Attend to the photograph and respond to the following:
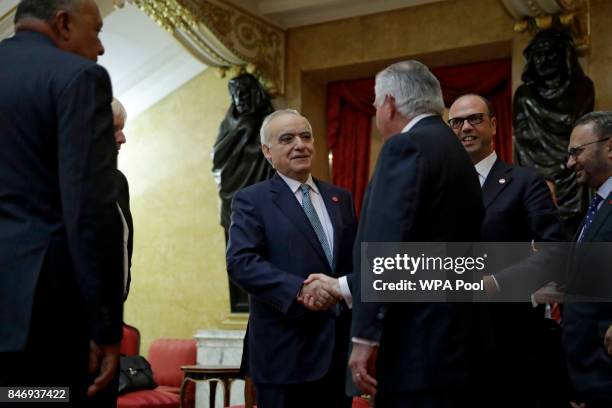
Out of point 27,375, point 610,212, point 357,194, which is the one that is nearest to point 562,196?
point 357,194

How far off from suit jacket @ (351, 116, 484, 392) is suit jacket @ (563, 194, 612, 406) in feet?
2.70

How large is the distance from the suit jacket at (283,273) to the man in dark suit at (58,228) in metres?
1.07

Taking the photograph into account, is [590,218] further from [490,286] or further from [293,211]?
[293,211]

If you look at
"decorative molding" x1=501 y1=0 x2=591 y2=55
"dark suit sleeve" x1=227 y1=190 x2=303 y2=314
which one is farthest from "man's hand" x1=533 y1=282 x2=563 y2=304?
"decorative molding" x1=501 y1=0 x2=591 y2=55

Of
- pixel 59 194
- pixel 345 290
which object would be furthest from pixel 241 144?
pixel 59 194

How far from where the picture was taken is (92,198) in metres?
2.01

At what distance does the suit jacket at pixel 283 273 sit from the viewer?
3.07 m

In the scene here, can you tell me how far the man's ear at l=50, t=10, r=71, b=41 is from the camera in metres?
2.21

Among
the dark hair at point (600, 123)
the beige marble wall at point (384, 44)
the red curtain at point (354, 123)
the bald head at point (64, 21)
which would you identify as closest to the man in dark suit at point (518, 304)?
the dark hair at point (600, 123)

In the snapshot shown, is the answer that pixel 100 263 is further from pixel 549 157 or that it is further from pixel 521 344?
pixel 549 157

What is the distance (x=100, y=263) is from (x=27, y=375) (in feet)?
1.09

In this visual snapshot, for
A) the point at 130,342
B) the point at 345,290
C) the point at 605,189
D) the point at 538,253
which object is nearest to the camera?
the point at 345,290

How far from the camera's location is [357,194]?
25.8 feet

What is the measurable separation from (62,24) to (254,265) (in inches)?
51.1
